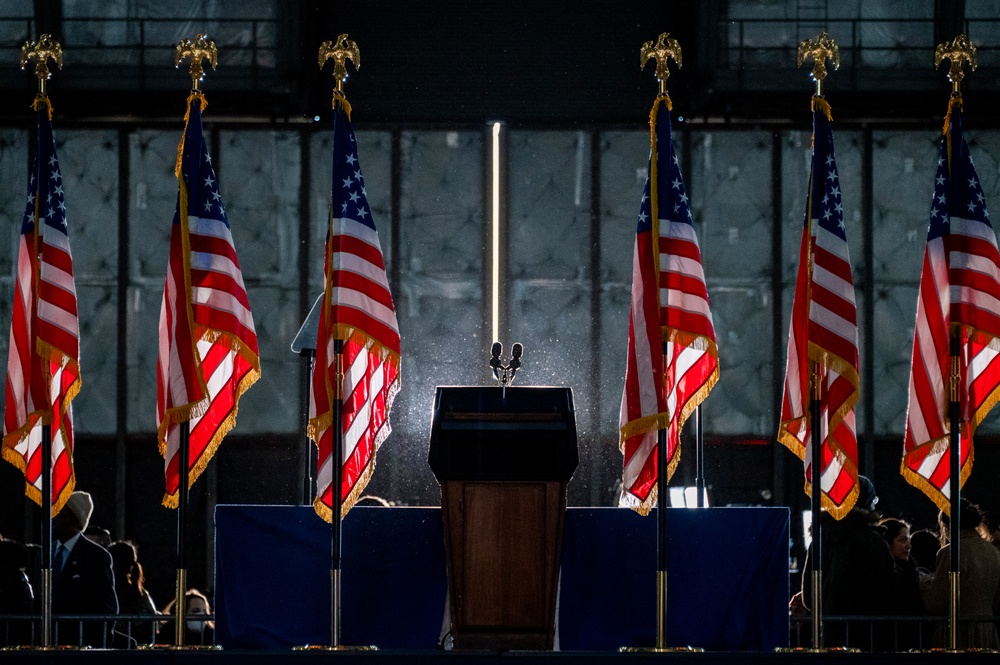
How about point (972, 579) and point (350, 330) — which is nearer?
point (350, 330)

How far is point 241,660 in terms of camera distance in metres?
6.02

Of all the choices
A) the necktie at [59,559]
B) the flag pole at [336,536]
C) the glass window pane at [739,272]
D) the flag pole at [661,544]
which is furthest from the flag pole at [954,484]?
the glass window pane at [739,272]

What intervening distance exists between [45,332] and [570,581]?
2.94 m

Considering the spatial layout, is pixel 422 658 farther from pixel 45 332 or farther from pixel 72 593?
pixel 45 332

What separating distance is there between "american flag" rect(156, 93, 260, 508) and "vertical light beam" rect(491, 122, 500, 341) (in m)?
6.19

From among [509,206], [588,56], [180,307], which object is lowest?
[180,307]

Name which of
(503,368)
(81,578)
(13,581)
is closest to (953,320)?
(503,368)

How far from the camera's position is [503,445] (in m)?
6.76

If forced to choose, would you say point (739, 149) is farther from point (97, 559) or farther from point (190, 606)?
point (97, 559)

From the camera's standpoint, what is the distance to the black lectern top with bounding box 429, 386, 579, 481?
Answer: 6691 mm

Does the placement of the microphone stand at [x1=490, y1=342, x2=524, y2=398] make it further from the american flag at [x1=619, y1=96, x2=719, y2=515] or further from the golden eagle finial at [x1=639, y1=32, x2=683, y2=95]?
the golden eagle finial at [x1=639, y1=32, x2=683, y2=95]

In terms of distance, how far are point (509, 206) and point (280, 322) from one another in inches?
96.3

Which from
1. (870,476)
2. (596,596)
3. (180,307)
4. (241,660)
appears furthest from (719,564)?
(870,476)

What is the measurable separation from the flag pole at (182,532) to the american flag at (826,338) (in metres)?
2.95
